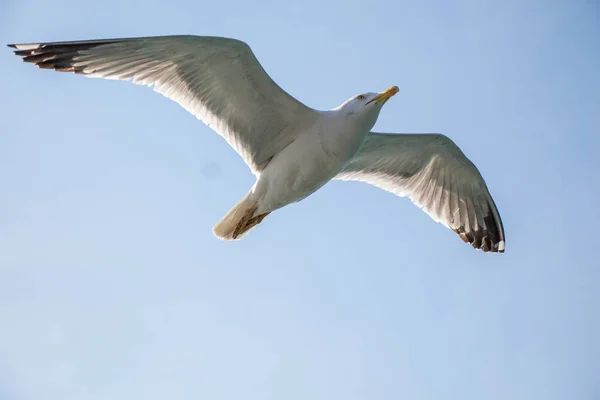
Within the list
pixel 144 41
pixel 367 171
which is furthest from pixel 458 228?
pixel 144 41

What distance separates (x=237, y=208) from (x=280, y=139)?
84cm

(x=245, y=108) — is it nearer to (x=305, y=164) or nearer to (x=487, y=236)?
(x=305, y=164)

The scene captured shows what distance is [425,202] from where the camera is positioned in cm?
942

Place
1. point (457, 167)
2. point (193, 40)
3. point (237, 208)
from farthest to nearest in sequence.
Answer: point (457, 167)
point (237, 208)
point (193, 40)

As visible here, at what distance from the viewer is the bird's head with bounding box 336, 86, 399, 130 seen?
24.6 ft

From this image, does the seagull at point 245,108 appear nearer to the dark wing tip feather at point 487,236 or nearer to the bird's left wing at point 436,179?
the bird's left wing at point 436,179

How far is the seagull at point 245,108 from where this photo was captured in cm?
751

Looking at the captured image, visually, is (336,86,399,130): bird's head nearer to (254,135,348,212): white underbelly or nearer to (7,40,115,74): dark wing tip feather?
(254,135,348,212): white underbelly

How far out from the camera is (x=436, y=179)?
9273mm

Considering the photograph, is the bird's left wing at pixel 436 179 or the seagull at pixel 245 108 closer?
the seagull at pixel 245 108

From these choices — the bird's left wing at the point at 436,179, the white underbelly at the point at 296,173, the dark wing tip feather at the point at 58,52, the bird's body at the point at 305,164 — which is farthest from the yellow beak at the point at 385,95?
the dark wing tip feather at the point at 58,52

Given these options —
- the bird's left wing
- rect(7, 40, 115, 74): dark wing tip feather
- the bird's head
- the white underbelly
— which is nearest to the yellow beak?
the bird's head

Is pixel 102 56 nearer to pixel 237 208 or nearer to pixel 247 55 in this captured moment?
pixel 247 55

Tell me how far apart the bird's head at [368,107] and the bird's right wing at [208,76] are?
0.44 meters
